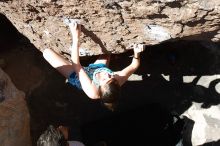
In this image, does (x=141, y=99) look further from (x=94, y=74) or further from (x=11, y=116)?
(x=11, y=116)

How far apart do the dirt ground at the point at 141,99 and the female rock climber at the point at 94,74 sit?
0.43 meters

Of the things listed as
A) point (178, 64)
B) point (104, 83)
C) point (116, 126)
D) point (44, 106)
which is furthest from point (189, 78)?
point (44, 106)

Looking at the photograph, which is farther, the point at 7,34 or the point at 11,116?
the point at 7,34

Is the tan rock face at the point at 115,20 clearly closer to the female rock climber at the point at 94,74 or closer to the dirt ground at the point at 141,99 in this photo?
the female rock climber at the point at 94,74

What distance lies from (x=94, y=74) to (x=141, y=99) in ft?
2.94

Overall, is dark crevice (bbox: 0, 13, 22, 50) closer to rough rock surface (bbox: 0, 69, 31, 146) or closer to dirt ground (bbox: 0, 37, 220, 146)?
dirt ground (bbox: 0, 37, 220, 146)

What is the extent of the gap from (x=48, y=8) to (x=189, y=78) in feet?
5.10

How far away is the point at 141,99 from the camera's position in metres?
3.92

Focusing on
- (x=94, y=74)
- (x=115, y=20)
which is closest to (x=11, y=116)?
(x=94, y=74)

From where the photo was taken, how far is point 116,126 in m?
3.80

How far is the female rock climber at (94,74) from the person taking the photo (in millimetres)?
2938

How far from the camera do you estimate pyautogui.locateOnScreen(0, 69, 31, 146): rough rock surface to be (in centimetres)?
335

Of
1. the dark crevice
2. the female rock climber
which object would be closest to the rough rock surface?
the female rock climber

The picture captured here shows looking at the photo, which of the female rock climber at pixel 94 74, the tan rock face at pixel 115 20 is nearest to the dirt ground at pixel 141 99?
the female rock climber at pixel 94 74
